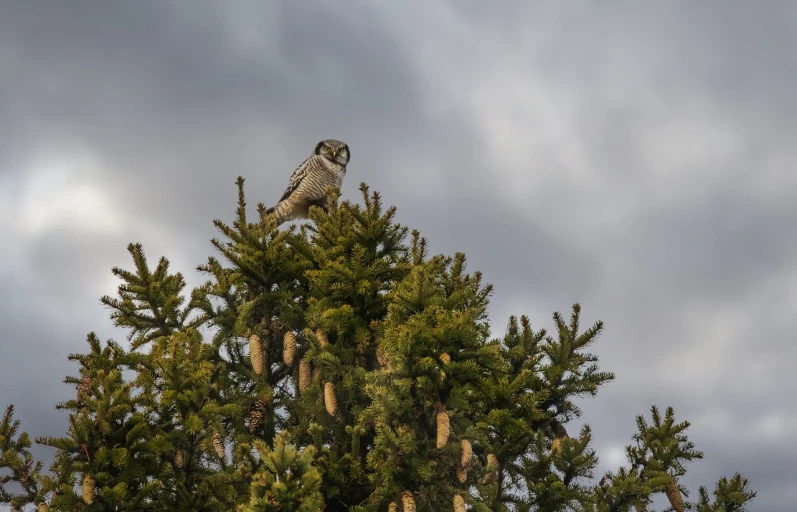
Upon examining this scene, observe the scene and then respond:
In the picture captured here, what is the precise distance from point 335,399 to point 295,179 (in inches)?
370

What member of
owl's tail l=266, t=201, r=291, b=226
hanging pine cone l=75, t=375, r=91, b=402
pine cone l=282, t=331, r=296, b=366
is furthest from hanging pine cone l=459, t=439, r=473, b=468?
owl's tail l=266, t=201, r=291, b=226

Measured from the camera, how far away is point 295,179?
59.6 ft

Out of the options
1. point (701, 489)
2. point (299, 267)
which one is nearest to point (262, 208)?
point (299, 267)

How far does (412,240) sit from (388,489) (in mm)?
3662

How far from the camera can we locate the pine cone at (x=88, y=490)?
8984 millimetres

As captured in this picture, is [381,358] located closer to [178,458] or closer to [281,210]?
[178,458]

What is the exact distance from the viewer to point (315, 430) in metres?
9.84

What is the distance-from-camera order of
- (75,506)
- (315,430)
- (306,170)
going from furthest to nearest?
1. (306,170)
2. (315,430)
3. (75,506)

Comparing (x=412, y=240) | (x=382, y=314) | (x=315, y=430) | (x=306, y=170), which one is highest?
(x=306, y=170)

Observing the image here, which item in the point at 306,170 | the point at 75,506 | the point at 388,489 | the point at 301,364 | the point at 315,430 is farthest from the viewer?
the point at 306,170

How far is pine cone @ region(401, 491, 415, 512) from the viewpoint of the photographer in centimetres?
810

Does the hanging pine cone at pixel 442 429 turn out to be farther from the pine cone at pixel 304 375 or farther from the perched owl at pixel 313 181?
the perched owl at pixel 313 181

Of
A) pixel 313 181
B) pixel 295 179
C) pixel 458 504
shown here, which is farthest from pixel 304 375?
pixel 295 179

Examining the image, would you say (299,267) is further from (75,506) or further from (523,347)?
(75,506)
